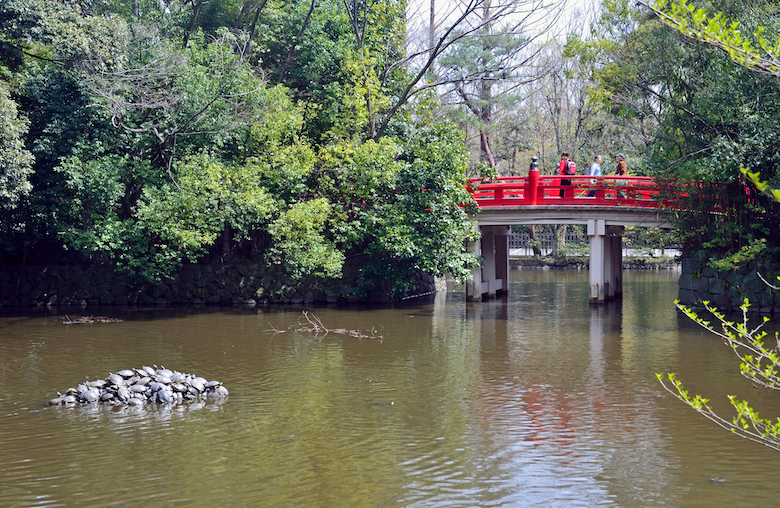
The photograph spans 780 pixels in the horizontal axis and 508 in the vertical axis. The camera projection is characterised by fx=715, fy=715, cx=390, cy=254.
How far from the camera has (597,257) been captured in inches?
850

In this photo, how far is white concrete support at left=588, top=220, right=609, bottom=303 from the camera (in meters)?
21.6

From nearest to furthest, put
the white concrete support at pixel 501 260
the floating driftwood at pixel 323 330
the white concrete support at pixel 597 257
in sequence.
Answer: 1. the floating driftwood at pixel 323 330
2. the white concrete support at pixel 597 257
3. the white concrete support at pixel 501 260

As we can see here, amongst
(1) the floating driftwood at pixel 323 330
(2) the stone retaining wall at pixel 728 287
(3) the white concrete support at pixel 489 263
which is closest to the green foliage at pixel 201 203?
(1) the floating driftwood at pixel 323 330

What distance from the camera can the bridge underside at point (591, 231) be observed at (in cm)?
2139

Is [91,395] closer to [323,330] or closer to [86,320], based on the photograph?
[323,330]

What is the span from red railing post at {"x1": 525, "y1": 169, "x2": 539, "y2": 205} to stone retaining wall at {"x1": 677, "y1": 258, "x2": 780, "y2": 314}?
4697mm

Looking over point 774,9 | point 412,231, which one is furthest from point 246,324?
point 774,9

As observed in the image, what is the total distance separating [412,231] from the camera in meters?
20.8

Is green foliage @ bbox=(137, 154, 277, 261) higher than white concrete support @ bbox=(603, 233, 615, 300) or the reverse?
higher

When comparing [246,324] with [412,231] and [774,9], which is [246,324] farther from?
[774,9]

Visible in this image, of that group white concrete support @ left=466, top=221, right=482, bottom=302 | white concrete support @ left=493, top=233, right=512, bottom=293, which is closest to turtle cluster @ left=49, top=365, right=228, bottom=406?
white concrete support @ left=466, top=221, right=482, bottom=302

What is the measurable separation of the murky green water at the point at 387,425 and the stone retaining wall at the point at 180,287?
5.57 meters

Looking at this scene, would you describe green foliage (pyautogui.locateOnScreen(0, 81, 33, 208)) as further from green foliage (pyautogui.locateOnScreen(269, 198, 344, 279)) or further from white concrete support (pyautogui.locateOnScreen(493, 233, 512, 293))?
white concrete support (pyautogui.locateOnScreen(493, 233, 512, 293))

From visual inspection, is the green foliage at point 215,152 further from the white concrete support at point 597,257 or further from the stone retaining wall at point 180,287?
the white concrete support at point 597,257
